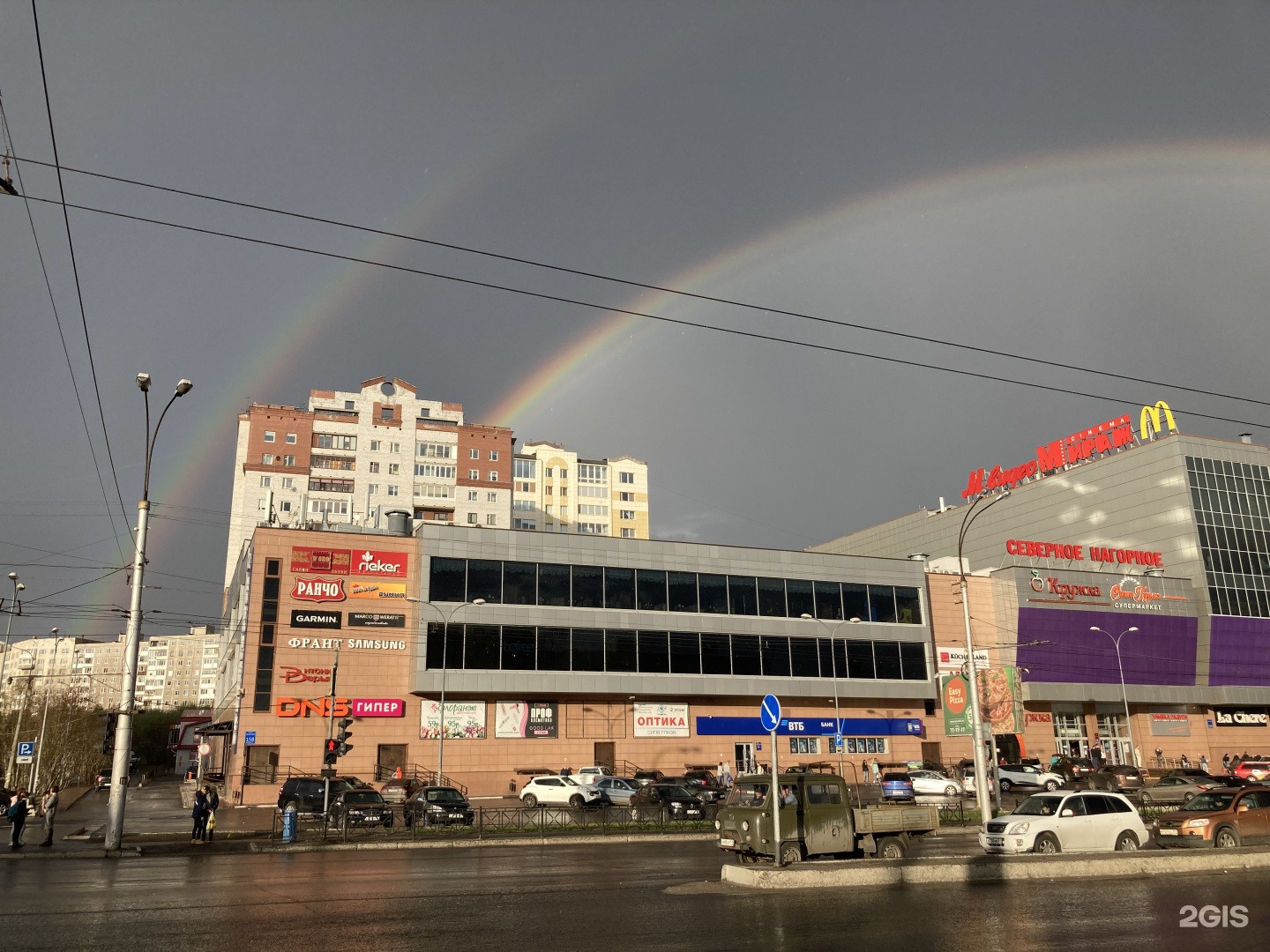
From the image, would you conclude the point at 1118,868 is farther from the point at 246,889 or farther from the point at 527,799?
the point at 527,799

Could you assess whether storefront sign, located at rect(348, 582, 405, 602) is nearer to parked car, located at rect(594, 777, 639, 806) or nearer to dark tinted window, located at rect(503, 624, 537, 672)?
dark tinted window, located at rect(503, 624, 537, 672)

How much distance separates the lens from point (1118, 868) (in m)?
18.4

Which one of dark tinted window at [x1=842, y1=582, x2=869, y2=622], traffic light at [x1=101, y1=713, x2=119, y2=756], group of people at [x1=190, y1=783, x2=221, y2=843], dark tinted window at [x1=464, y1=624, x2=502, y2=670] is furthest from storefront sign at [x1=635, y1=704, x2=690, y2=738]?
traffic light at [x1=101, y1=713, x2=119, y2=756]

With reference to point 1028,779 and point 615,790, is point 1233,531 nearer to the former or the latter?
point 1028,779

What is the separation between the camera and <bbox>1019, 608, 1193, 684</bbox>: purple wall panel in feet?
241

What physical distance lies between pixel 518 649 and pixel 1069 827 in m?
40.5

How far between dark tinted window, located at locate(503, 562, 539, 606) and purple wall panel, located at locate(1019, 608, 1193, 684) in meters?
37.6

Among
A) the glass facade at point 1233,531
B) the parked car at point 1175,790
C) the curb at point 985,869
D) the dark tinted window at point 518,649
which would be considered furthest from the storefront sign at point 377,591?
the glass facade at point 1233,531

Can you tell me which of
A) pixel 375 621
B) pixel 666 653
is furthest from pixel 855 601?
pixel 375 621

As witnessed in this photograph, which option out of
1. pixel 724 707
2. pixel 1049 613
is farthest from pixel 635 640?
pixel 1049 613

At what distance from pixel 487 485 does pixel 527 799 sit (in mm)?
79730

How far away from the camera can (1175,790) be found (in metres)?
44.6

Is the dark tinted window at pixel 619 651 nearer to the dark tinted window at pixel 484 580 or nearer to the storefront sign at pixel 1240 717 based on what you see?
the dark tinted window at pixel 484 580

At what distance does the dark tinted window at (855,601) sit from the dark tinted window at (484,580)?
2546 centimetres
